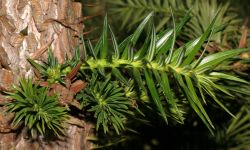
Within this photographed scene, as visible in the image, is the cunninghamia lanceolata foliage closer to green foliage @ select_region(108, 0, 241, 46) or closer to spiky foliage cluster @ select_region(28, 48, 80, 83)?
spiky foliage cluster @ select_region(28, 48, 80, 83)

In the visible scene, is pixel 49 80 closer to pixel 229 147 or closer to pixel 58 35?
pixel 58 35

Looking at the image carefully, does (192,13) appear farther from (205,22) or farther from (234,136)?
(234,136)

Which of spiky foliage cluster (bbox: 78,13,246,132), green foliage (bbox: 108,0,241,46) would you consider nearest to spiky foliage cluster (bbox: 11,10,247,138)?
spiky foliage cluster (bbox: 78,13,246,132)

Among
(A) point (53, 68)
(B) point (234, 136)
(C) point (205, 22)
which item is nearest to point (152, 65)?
(A) point (53, 68)

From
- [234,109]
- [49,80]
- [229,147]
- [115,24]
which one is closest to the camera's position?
[49,80]

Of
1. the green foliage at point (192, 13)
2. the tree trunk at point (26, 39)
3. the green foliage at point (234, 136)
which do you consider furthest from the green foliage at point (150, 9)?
the tree trunk at point (26, 39)

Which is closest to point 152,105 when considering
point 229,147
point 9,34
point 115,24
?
point 9,34

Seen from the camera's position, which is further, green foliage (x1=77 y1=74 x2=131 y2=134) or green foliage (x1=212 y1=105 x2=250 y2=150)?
green foliage (x1=212 y1=105 x2=250 y2=150)

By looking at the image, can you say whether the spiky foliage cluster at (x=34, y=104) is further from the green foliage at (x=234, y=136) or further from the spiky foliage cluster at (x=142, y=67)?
the green foliage at (x=234, y=136)
